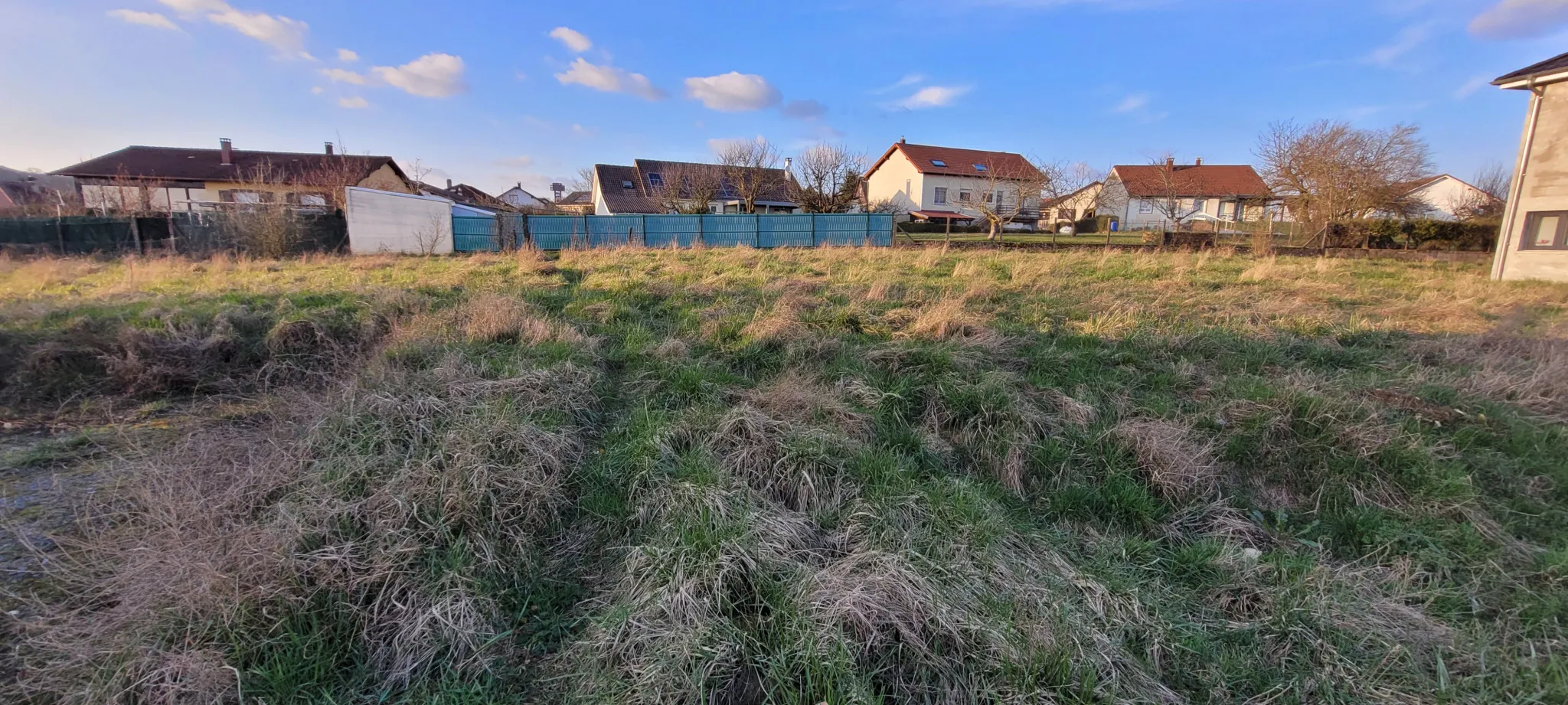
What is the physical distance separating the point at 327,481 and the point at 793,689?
8.23 feet

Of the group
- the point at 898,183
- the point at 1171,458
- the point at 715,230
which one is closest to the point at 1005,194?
the point at 898,183

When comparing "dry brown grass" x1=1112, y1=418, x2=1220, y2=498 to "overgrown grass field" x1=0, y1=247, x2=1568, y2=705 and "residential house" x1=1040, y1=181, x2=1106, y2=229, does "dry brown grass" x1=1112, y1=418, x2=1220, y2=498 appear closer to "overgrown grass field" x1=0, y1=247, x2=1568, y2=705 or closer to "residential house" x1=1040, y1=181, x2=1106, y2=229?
"overgrown grass field" x1=0, y1=247, x2=1568, y2=705

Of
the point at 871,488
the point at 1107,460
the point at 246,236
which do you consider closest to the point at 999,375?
the point at 1107,460

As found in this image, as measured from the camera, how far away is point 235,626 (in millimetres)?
2090

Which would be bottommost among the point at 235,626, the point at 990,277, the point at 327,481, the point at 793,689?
the point at 793,689

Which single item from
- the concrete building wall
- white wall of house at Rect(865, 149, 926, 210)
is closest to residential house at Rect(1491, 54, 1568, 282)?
the concrete building wall

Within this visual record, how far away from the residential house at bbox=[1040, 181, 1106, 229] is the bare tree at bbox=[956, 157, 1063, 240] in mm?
929

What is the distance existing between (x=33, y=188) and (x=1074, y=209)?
203ft

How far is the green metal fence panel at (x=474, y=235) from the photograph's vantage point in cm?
1912

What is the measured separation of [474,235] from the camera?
1930 cm

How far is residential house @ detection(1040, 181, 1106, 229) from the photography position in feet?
105

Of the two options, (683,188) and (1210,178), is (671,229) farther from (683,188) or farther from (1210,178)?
(1210,178)

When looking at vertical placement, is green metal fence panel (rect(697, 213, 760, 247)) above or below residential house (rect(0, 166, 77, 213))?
below

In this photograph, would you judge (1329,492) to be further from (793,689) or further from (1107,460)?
(793,689)
